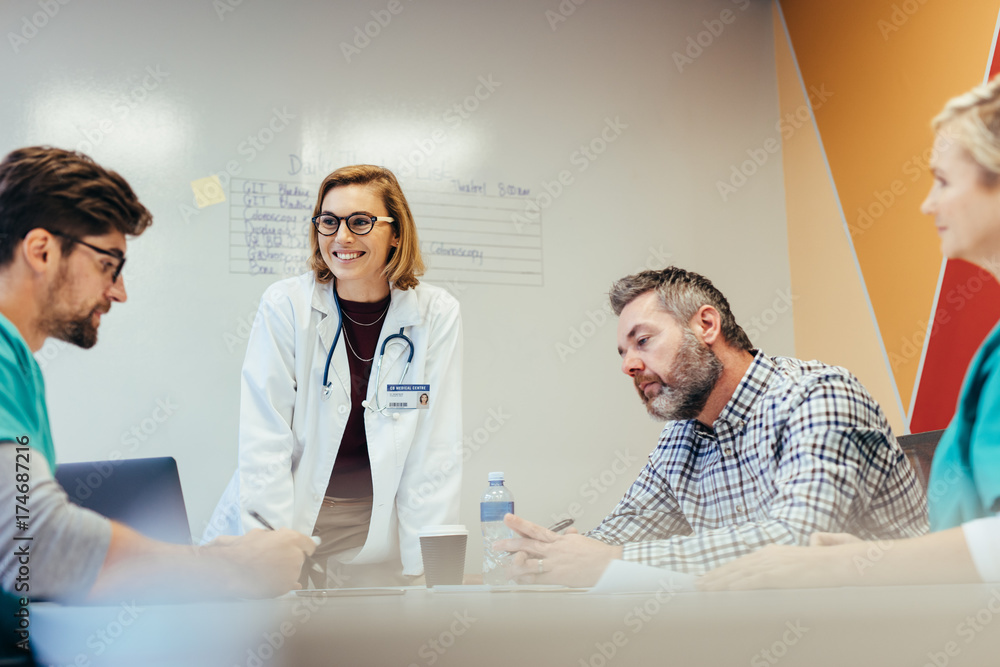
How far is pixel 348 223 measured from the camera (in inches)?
59.0

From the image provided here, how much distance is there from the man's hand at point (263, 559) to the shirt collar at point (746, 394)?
2.26 feet

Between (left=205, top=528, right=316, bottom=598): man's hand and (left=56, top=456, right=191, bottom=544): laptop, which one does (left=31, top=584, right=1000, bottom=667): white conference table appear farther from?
(left=56, top=456, right=191, bottom=544): laptop

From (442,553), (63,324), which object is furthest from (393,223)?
(63,324)

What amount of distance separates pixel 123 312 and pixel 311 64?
949 mm

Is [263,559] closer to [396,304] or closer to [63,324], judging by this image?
[63,324]

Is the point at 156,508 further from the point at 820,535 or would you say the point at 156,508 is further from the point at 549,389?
the point at 549,389

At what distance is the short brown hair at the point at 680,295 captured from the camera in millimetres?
1259

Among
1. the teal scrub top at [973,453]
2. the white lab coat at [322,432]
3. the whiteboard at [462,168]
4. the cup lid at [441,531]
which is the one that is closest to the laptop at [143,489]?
the white lab coat at [322,432]

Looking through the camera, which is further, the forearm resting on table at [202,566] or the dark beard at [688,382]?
the dark beard at [688,382]

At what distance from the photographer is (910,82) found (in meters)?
1.97

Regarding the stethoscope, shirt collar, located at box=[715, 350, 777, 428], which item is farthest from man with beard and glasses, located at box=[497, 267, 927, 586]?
the stethoscope

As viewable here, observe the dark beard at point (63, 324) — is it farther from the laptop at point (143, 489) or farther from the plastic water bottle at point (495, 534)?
the plastic water bottle at point (495, 534)

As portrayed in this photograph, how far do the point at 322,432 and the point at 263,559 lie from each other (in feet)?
2.39

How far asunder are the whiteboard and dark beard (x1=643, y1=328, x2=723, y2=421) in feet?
4.41
